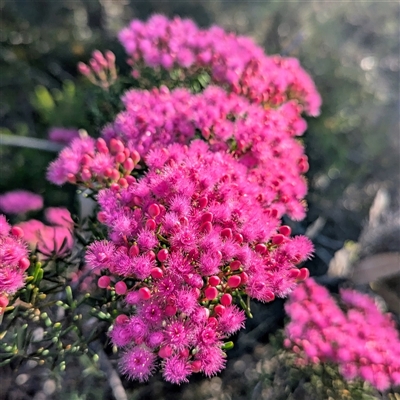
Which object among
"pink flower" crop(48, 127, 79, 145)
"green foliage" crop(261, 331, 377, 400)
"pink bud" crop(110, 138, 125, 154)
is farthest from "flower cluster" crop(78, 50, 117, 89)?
"green foliage" crop(261, 331, 377, 400)

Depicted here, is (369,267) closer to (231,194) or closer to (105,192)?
(231,194)

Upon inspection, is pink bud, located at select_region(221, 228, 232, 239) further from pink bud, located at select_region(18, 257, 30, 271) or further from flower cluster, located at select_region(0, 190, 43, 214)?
flower cluster, located at select_region(0, 190, 43, 214)

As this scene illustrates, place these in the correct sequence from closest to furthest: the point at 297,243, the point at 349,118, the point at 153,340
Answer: the point at 153,340
the point at 297,243
the point at 349,118

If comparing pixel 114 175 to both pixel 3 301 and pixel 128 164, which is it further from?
pixel 3 301

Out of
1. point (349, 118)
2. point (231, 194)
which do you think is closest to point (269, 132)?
point (231, 194)

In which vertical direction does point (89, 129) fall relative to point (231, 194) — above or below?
below

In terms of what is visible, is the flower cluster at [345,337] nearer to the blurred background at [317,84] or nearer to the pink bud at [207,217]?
the blurred background at [317,84]
